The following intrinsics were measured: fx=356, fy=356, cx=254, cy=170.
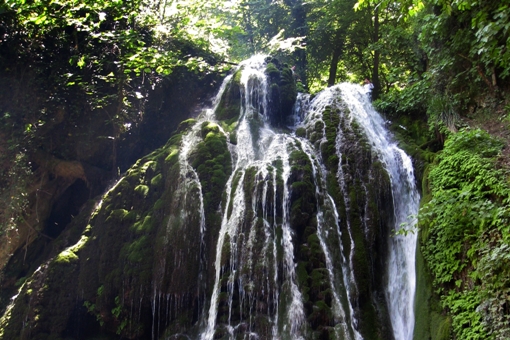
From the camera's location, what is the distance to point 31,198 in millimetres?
11438

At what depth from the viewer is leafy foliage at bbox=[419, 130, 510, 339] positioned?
4512mm

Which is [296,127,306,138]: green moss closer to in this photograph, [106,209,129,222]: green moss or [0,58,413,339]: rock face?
[0,58,413,339]: rock face

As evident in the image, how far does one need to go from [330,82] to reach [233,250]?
12352mm

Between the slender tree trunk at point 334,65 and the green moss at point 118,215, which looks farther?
the slender tree trunk at point 334,65

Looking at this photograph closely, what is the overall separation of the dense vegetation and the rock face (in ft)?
3.86

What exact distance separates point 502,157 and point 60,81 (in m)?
11.3

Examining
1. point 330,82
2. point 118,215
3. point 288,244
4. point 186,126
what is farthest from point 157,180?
point 330,82

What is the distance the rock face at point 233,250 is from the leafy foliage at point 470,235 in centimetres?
179

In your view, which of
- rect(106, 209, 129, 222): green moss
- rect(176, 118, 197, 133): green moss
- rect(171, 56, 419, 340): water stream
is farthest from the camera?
rect(176, 118, 197, 133): green moss

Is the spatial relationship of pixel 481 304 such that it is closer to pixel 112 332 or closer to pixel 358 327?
pixel 358 327

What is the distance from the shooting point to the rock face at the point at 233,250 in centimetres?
696

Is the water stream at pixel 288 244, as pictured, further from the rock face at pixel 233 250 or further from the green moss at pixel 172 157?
the green moss at pixel 172 157

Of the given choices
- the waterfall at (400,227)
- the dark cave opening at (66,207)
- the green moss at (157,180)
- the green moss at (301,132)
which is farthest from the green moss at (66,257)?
the waterfall at (400,227)

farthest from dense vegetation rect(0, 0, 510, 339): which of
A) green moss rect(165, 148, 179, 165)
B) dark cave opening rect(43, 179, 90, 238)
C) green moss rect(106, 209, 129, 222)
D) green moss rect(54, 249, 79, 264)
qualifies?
green moss rect(106, 209, 129, 222)
